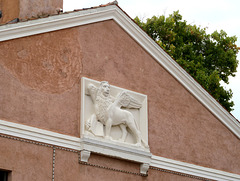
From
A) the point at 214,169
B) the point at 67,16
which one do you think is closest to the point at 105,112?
the point at 67,16

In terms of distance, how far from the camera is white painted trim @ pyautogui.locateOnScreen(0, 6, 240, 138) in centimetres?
1572

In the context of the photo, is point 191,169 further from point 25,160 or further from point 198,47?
point 198,47

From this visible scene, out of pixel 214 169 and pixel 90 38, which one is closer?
pixel 90 38

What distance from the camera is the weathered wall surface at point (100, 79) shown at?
15.3 metres

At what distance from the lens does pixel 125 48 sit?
17922mm

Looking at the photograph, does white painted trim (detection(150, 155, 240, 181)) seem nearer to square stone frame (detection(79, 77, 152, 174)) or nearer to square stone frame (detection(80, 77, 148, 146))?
square stone frame (detection(79, 77, 152, 174))

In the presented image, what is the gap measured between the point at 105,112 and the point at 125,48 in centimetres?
222

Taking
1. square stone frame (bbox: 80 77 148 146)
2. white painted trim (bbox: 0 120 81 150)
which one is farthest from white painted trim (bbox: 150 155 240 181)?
white painted trim (bbox: 0 120 81 150)

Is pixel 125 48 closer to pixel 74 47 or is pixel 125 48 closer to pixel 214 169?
pixel 74 47

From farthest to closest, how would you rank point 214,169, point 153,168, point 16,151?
point 214,169, point 153,168, point 16,151

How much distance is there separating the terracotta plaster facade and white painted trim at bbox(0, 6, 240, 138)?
0.45 feet

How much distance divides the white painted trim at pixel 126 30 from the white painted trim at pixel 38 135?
208cm

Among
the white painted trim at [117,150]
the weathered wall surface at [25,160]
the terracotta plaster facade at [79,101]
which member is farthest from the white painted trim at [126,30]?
the white painted trim at [117,150]

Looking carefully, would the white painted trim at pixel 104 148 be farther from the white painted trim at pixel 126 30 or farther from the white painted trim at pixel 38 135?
the white painted trim at pixel 126 30
